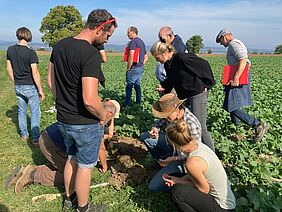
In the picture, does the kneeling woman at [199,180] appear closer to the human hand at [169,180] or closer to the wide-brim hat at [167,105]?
the human hand at [169,180]

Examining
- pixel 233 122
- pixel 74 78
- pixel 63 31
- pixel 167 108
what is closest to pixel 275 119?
pixel 233 122

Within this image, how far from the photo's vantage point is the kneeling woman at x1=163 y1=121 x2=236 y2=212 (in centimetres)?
274

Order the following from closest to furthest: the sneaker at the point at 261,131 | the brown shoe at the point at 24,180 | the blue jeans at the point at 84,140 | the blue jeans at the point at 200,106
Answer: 1. the blue jeans at the point at 84,140
2. the brown shoe at the point at 24,180
3. the blue jeans at the point at 200,106
4. the sneaker at the point at 261,131

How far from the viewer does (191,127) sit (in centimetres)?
336

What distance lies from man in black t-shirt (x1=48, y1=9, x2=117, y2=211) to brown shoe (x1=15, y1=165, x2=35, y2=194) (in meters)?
0.81

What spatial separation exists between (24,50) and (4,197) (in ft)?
7.53

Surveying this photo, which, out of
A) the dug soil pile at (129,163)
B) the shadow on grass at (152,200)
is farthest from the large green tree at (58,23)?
the shadow on grass at (152,200)

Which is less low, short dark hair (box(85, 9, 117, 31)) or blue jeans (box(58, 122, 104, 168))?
short dark hair (box(85, 9, 117, 31))

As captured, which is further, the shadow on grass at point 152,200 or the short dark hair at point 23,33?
the short dark hair at point 23,33

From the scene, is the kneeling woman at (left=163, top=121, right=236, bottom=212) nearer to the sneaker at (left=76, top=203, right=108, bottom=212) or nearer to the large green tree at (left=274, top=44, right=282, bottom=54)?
the sneaker at (left=76, top=203, right=108, bottom=212)

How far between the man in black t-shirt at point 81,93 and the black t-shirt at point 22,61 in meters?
2.01

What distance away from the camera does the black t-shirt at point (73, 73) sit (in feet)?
8.61

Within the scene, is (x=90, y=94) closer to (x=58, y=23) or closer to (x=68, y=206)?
(x=68, y=206)

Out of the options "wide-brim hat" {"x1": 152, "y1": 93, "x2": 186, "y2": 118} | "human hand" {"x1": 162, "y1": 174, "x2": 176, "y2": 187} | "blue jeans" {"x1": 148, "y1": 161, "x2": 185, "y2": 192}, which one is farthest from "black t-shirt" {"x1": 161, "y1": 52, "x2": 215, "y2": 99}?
"human hand" {"x1": 162, "y1": 174, "x2": 176, "y2": 187}
